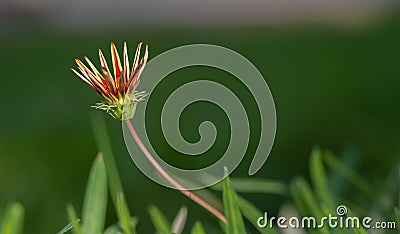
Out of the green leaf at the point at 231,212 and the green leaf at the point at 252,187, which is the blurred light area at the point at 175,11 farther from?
the green leaf at the point at 231,212

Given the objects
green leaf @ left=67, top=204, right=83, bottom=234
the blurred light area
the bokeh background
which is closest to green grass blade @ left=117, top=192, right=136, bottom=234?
green leaf @ left=67, top=204, right=83, bottom=234

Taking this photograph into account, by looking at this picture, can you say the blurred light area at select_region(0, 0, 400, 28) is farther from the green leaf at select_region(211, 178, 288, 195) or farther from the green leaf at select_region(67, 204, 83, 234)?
the green leaf at select_region(67, 204, 83, 234)

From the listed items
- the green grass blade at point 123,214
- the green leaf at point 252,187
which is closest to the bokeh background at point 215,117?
the green leaf at point 252,187

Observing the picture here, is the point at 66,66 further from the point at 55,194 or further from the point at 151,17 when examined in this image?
the point at 151,17

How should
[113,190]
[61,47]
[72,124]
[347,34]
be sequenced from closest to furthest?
[113,190]
[72,124]
[347,34]
[61,47]

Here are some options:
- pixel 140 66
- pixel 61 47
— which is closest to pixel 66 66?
pixel 61 47
